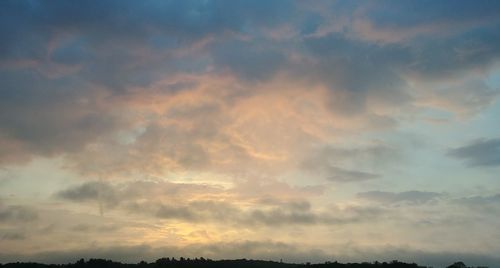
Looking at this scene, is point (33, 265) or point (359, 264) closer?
point (359, 264)

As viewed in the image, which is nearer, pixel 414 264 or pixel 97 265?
pixel 414 264

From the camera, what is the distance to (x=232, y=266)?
266 feet

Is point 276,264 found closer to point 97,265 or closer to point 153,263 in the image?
point 153,263

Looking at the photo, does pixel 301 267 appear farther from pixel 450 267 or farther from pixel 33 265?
pixel 33 265

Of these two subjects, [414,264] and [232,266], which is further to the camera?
→ [232,266]

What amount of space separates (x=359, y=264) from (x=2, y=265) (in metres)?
54.6

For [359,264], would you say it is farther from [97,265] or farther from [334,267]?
[97,265]

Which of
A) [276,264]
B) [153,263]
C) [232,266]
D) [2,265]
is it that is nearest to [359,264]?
[276,264]

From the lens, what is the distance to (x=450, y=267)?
3083 inches

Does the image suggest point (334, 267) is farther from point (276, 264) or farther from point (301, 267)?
point (276, 264)

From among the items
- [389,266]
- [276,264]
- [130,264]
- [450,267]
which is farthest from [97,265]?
[450,267]

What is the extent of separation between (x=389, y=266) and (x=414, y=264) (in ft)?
12.7

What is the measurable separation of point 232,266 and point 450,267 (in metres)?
32.3

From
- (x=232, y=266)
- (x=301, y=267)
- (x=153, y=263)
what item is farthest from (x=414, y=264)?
(x=153, y=263)
